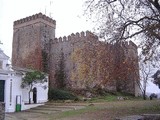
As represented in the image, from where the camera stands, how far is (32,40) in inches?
1724

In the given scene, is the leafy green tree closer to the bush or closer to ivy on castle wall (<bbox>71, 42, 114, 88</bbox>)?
the bush

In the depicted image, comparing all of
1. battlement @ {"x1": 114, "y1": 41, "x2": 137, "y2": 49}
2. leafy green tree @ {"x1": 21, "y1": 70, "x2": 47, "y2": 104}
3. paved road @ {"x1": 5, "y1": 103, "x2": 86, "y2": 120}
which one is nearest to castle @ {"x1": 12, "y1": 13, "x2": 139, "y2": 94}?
leafy green tree @ {"x1": 21, "y1": 70, "x2": 47, "y2": 104}

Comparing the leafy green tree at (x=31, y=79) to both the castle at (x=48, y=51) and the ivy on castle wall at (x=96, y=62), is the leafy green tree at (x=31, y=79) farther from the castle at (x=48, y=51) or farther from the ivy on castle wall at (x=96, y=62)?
the ivy on castle wall at (x=96, y=62)

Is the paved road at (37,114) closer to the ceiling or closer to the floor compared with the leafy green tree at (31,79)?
closer to the floor

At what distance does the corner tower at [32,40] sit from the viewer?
42.9 metres

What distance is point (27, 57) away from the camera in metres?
43.8

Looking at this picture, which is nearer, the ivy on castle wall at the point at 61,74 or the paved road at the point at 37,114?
the paved road at the point at 37,114

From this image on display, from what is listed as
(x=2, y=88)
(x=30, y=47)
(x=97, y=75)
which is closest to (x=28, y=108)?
(x=2, y=88)

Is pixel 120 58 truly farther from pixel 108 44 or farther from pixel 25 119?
pixel 25 119

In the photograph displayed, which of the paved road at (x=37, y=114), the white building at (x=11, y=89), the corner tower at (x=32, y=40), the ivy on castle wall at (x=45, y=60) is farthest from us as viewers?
the ivy on castle wall at (x=45, y=60)

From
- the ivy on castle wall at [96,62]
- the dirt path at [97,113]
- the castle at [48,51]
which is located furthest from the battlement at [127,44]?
the castle at [48,51]

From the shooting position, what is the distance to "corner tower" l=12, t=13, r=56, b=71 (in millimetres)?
42875

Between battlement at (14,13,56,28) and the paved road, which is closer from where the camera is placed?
the paved road

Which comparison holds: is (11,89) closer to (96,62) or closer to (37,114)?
(37,114)
